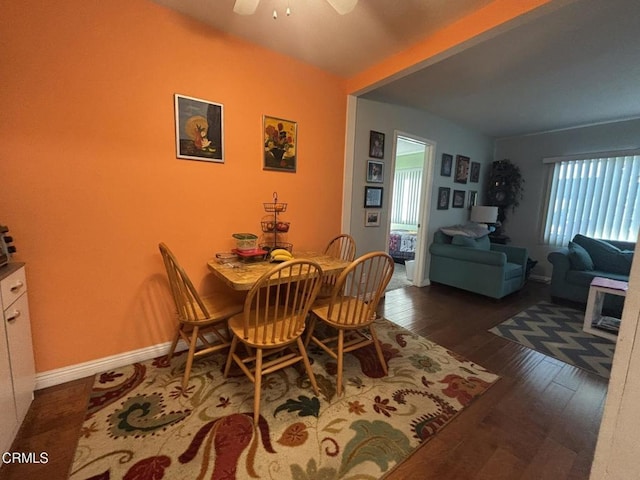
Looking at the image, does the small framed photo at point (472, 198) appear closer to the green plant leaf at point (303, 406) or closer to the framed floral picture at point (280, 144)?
the framed floral picture at point (280, 144)

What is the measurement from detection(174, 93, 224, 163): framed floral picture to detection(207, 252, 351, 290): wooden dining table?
0.81 m

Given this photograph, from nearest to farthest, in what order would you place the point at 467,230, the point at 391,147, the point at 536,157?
the point at 391,147, the point at 467,230, the point at 536,157

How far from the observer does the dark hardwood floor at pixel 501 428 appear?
1180 mm

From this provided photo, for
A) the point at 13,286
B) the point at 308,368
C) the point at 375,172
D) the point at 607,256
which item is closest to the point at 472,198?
the point at 607,256

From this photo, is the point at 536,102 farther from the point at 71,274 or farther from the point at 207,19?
the point at 71,274

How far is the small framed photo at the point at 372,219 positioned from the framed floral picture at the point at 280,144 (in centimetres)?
112

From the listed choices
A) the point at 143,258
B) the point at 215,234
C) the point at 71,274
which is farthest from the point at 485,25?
the point at 71,274

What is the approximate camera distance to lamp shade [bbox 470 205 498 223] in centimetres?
412

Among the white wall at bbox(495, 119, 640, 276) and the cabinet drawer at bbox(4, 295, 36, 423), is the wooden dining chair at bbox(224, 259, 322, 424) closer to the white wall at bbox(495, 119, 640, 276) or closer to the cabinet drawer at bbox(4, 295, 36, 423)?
the cabinet drawer at bbox(4, 295, 36, 423)

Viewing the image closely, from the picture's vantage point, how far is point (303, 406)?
149 cm

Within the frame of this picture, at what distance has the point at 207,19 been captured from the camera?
1796mm

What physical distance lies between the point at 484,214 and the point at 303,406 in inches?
161

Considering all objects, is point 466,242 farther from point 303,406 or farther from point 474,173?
point 303,406

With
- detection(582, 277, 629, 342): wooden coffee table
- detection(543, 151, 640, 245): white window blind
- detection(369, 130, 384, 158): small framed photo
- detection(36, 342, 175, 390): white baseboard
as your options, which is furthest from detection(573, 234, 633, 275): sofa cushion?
detection(36, 342, 175, 390): white baseboard
